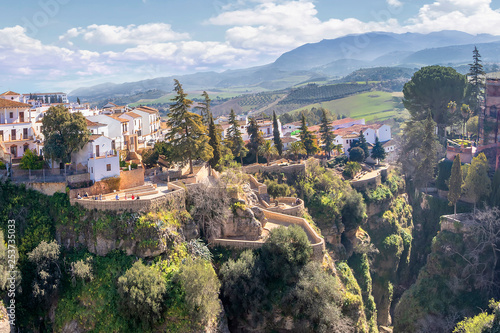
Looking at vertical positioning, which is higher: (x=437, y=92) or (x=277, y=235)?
(x=437, y=92)

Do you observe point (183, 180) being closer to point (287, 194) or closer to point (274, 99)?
Result: point (287, 194)

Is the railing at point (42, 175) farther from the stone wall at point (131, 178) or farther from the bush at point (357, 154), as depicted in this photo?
the bush at point (357, 154)

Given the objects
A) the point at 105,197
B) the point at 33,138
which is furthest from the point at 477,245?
the point at 33,138

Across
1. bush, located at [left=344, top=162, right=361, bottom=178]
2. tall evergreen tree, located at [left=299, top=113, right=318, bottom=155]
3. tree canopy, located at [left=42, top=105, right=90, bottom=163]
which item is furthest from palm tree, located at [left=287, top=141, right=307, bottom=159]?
tree canopy, located at [left=42, top=105, right=90, bottom=163]

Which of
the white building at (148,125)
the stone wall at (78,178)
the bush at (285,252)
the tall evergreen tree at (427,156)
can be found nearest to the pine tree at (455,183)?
the tall evergreen tree at (427,156)

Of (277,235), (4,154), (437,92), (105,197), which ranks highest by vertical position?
(437,92)

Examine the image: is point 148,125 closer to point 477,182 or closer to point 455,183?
point 455,183
